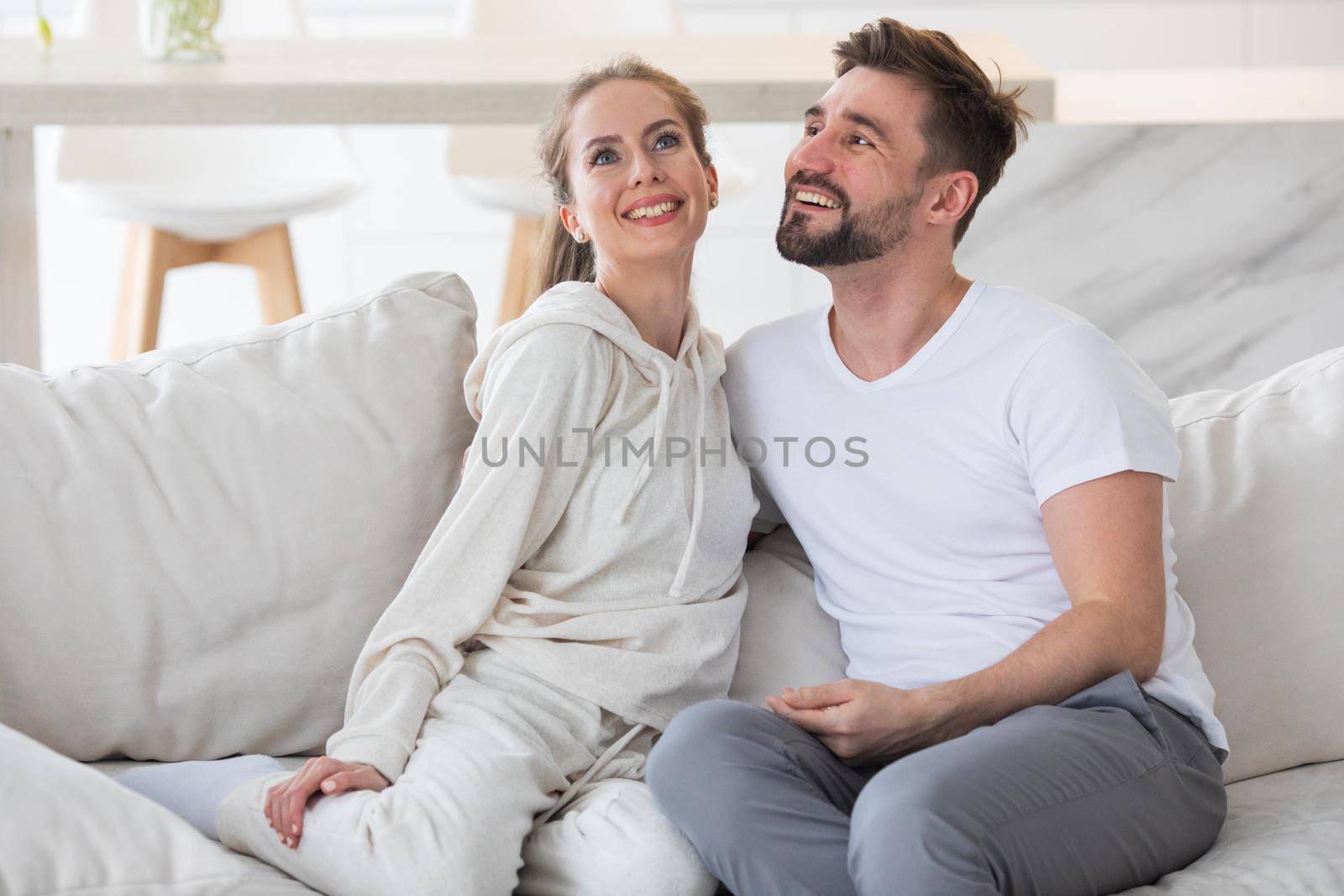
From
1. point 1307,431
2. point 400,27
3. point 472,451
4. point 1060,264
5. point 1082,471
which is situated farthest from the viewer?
point 400,27

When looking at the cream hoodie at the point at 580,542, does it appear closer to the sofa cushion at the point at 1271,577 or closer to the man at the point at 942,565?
the man at the point at 942,565

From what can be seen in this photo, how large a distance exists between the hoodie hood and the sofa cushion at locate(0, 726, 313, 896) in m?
0.55

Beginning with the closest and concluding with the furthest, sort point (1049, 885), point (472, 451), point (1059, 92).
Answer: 1. point (1049, 885)
2. point (472, 451)
3. point (1059, 92)

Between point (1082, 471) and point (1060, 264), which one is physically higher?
point (1060, 264)

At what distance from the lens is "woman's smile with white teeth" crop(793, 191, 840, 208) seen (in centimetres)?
152

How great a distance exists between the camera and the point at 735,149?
4238 millimetres

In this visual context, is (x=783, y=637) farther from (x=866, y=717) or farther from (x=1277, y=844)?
(x=1277, y=844)

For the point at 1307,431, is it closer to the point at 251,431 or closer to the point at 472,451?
the point at 472,451

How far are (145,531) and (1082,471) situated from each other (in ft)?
3.06

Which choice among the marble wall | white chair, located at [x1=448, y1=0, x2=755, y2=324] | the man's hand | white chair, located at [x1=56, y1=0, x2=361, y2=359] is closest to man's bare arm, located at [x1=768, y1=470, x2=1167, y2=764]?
the man's hand

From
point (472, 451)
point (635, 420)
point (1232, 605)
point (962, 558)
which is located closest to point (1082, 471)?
point (962, 558)

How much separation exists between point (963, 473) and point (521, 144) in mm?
2152

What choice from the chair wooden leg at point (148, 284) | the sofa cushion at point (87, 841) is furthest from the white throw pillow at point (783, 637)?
the chair wooden leg at point (148, 284)

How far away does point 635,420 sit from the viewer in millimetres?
1454
